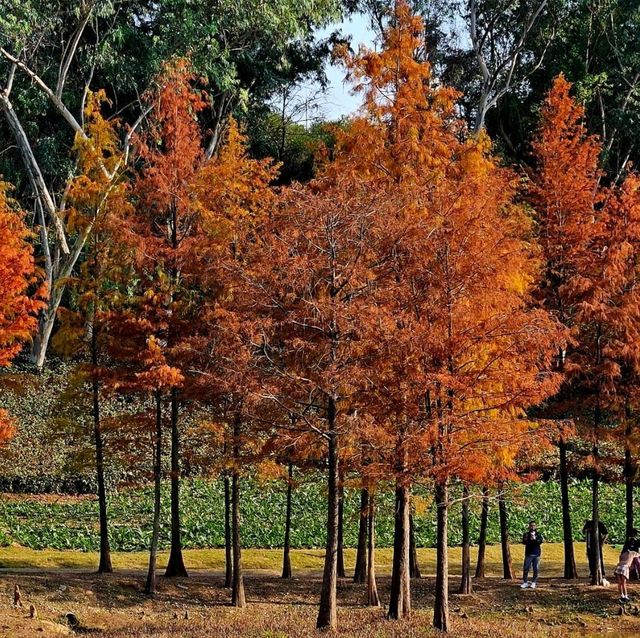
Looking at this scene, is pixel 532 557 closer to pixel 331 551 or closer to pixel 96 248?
pixel 331 551

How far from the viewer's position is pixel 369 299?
54.9 ft

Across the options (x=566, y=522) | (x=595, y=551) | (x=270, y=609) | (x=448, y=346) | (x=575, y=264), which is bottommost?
(x=270, y=609)

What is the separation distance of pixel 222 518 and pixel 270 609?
12.2 metres

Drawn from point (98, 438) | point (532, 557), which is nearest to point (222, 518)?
point (98, 438)

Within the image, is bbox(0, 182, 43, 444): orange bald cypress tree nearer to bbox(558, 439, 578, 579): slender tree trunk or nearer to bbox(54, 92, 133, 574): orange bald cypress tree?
bbox(54, 92, 133, 574): orange bald cypress tree

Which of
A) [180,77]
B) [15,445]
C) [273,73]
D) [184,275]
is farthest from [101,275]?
[273,73]

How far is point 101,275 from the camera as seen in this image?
69.3ft

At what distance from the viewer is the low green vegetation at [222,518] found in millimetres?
29062

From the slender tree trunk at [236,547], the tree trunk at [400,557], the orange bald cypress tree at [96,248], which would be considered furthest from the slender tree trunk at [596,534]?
the orange bald cypress tree at [96,248]

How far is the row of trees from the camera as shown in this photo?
54.5ft

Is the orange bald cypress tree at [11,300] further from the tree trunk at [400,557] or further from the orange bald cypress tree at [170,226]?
the tree trunk at [400,557]

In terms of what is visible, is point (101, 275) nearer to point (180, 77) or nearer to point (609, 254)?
point (180, 77)

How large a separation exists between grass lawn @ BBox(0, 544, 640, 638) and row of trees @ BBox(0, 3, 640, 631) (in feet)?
2.67

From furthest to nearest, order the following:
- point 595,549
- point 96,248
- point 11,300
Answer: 1. point 595,549
2. point 11,300
3. point 96,248
